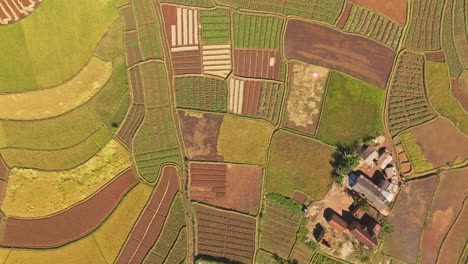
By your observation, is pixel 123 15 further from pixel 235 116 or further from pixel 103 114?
pixel 235 116

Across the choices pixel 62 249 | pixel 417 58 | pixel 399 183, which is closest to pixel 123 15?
pixel 62 249

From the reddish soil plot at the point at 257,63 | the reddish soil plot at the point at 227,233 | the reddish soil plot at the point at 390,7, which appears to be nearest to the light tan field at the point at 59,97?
the reddish soil plot at the point at 257,63

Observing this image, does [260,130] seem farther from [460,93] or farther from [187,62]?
[460,93]

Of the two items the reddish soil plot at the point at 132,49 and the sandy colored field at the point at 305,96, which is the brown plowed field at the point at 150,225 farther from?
the sandy colored field at the point at 305,96

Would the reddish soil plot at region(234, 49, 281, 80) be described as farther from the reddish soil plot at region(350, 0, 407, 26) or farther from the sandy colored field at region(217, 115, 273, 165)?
the reddish soil plot at region(350, 0, 407, 26)

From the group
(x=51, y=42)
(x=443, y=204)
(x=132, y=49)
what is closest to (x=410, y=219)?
(x=443, y=204)

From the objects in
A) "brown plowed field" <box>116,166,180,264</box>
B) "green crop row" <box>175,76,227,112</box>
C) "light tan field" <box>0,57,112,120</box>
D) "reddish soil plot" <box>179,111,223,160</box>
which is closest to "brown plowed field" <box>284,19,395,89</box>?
"green crop row" <box>175,76,227,112</box>
